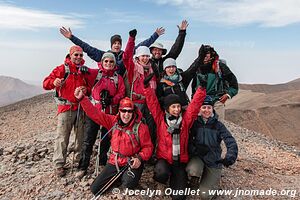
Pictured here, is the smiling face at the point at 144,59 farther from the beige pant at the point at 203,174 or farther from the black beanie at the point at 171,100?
the beige pant at the point at 203,174

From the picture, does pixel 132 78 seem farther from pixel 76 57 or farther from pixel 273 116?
pixel 273 116

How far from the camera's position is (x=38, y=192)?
6.52 metres

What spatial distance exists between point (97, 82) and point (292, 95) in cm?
4135

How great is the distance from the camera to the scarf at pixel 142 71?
6.41m

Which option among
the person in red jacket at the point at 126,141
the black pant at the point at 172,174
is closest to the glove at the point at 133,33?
the person in red jacket at the point at 126,141

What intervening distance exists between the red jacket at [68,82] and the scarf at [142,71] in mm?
1019

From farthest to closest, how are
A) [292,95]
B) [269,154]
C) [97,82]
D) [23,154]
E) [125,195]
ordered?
[292,95] < [269,154] < [23,154] < [97,82] < [125,195]

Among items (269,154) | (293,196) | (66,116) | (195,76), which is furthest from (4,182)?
(269,154)

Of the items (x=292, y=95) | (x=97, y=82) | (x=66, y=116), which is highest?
(x=97, y=82)

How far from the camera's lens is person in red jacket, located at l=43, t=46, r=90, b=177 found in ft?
20.7

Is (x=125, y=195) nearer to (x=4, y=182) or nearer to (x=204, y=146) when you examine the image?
(x=204, y=146)

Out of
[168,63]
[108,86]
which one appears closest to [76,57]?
[108,86]

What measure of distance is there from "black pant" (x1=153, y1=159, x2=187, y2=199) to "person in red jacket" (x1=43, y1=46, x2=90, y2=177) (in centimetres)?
185

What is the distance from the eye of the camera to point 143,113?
6672 millimetres
